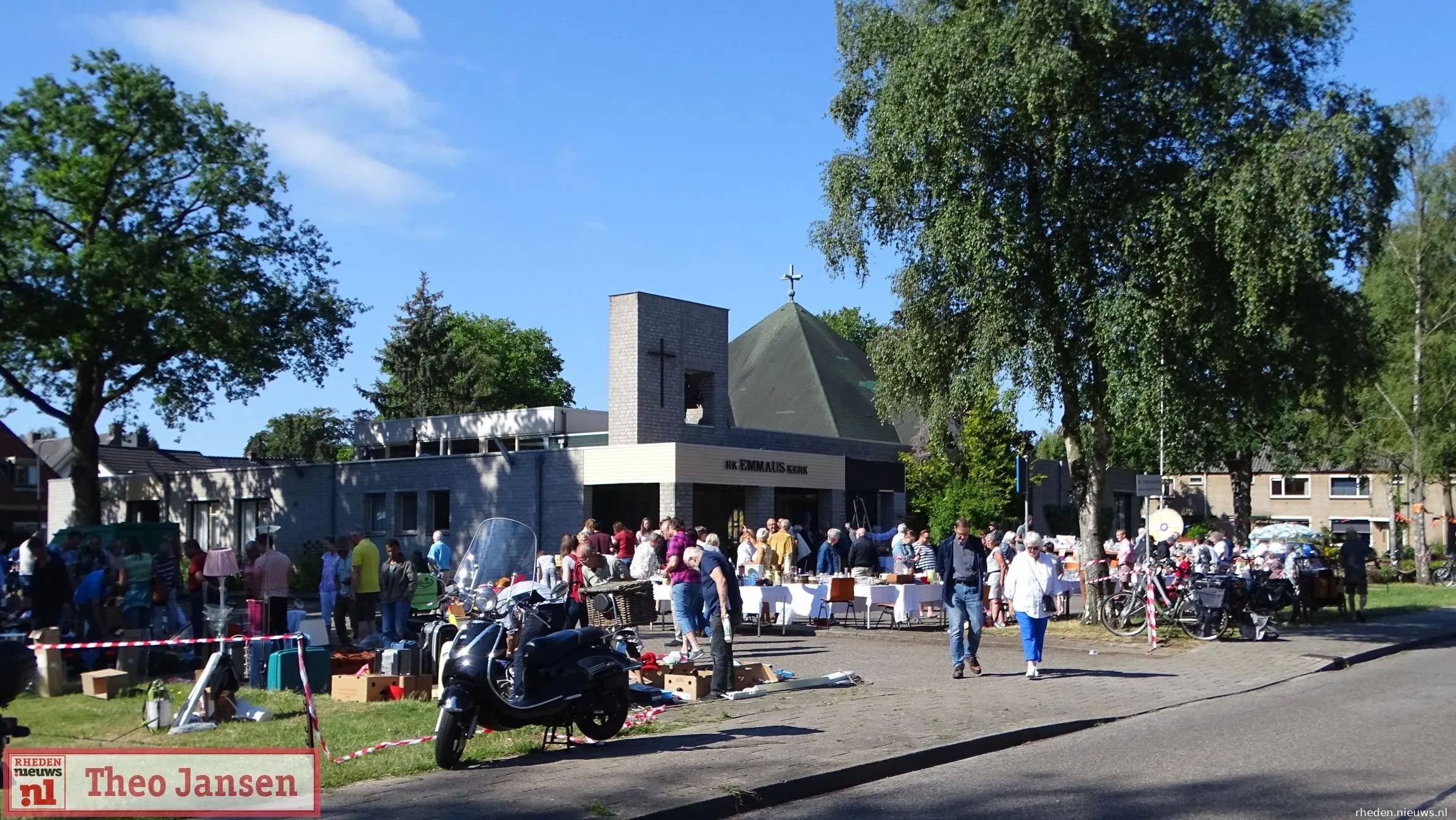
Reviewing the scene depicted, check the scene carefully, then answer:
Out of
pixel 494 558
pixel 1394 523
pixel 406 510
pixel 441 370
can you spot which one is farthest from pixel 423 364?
pixel 494 558

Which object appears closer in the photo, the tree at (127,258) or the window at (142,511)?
the tree at (127,258)

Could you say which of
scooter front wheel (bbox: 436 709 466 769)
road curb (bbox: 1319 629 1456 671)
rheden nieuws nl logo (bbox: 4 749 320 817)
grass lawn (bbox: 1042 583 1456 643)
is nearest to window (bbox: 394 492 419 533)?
grass lawn (bbox: 1042 583 1456 643)

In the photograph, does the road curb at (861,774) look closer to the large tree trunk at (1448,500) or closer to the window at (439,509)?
the window at (439,509)

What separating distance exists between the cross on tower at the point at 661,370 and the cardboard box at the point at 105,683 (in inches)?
719

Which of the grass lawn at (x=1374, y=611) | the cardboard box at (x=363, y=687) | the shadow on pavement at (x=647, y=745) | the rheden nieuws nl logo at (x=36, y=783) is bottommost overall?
the grass lawn at (x=1374, y=611)

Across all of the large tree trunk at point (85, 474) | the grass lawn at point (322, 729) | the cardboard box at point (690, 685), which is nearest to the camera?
the grass lawn at point (322, 729)

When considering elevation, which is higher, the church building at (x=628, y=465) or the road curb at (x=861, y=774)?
the church building at (x=628, y=465)

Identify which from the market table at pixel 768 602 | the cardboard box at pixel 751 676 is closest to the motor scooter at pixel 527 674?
the cardboard box at pixel 751 676

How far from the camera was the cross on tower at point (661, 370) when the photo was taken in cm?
3105

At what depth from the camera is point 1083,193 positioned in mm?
18750

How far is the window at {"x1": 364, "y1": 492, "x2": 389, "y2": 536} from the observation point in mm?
35312

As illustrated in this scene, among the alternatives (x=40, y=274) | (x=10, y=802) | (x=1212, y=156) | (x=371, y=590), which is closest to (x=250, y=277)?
(x=40, y=274)

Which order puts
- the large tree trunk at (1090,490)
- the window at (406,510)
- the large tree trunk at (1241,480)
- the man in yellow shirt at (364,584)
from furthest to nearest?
the large tree trunk at (1241,480), the window at (406,510), the large tree trunk at (1090,490), the man in yellow shirt at (364,584)

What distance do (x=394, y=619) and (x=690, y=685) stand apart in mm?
5425
